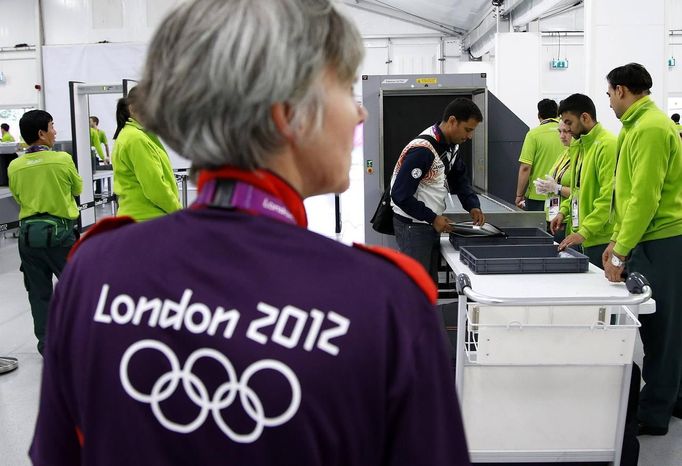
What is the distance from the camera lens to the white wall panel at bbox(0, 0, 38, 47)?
15.2 meters

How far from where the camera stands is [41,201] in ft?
12.7

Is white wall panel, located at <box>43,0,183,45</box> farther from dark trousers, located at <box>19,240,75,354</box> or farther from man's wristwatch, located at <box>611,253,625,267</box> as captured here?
man's wristwatch, located at <box>611,253,625,267</box>

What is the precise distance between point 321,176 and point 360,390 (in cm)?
23

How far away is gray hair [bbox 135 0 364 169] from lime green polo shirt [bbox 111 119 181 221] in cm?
287

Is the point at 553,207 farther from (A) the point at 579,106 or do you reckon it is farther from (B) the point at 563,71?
(B) the point at 563,71

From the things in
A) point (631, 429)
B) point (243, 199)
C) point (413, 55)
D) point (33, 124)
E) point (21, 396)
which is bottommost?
point (21, 396)

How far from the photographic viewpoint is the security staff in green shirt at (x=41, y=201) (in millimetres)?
3873

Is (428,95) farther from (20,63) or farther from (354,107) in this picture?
(20,63)

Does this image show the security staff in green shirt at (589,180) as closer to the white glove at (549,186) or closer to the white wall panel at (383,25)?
the white glove at (549,186)

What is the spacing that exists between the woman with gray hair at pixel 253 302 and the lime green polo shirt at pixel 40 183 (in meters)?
3.46

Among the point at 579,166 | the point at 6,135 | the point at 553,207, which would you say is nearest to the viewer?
the point at 579,166

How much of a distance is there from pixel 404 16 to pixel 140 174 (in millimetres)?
13898

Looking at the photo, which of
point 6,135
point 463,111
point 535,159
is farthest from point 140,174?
point 6,135

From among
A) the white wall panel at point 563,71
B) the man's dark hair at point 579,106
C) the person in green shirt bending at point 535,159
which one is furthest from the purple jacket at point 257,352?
the white wall panel at point 563,71
